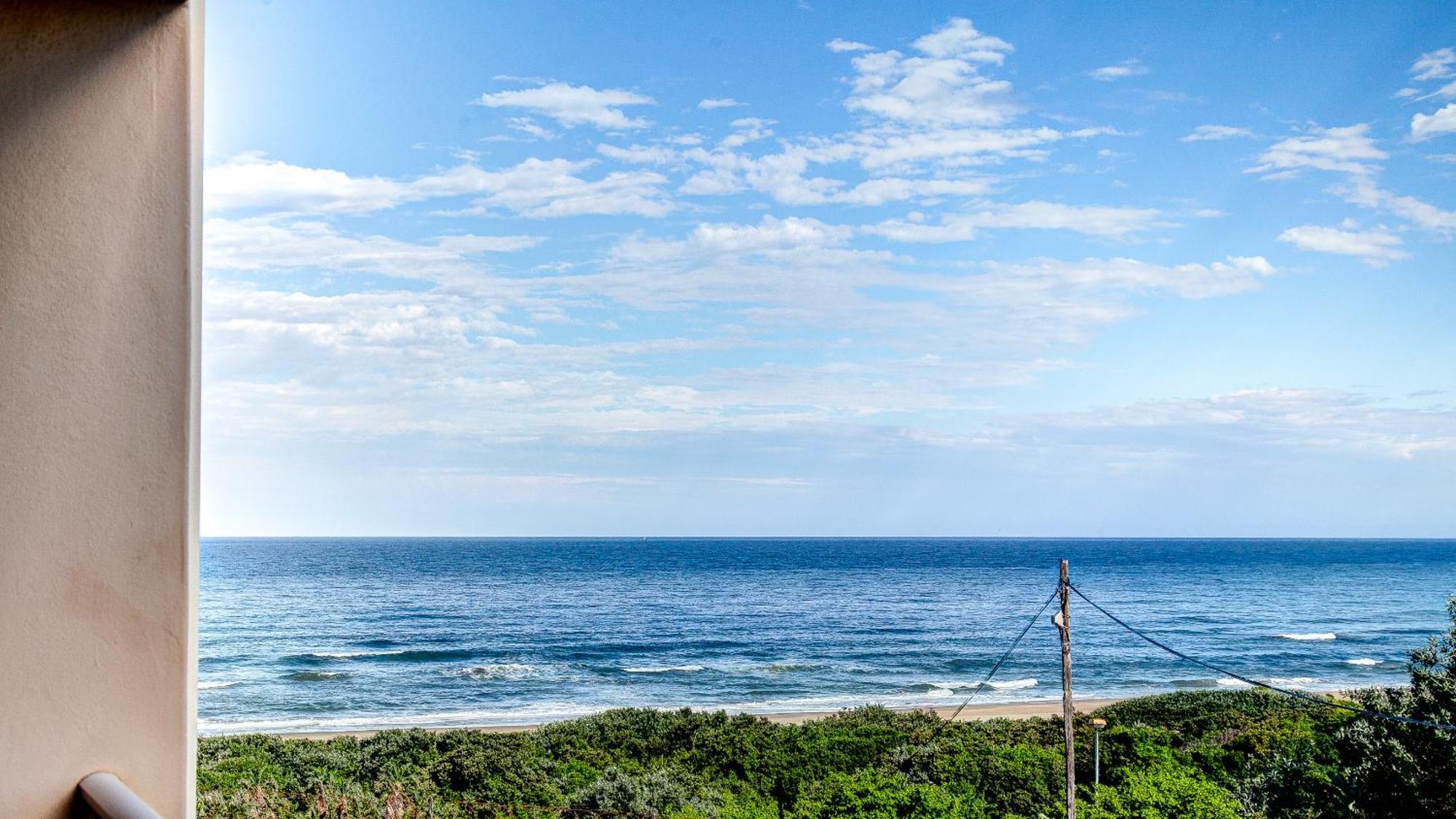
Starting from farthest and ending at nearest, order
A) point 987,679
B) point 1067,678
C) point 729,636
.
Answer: point 729,636 < point 987,679 < point 1067,678

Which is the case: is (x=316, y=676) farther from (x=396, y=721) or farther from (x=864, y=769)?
(x=864, y=769)

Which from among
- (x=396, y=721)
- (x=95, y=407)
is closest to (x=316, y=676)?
(x=396, y=721)

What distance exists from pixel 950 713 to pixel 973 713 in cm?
45

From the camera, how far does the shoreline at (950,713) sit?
1700cm

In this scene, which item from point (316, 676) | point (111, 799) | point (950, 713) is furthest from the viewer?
point (316, 676)

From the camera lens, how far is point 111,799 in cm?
100

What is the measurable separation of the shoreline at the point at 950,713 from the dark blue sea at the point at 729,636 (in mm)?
752

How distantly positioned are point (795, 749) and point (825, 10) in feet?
85.4

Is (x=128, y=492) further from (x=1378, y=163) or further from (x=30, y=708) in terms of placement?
(x=1378, y=163)

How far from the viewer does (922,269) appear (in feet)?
112

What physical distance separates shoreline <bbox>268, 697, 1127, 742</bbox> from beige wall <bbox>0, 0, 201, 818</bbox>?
1636cm

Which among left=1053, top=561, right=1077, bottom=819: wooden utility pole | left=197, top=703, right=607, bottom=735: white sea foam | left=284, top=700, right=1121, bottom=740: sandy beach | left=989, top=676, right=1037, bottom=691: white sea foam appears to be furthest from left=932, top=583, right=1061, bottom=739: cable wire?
left=197, top=703, right=607, bottom=735: white sea foam

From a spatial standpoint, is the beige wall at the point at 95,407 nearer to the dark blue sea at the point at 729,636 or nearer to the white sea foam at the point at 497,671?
the dark blue sea at the point at 729,636

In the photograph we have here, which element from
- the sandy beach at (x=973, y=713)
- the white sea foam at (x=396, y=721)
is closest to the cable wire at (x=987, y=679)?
the sandy beach at (x=973, y=713)
